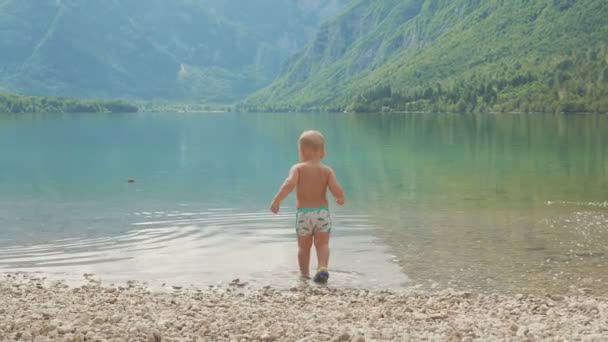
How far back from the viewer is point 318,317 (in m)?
14.0

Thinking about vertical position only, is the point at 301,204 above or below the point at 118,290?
above

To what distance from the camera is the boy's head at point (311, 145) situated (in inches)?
692

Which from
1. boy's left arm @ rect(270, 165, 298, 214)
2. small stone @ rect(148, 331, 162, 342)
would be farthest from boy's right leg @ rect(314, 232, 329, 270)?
small stone @ rect(148, 331, 162, 342)

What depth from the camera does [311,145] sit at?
17641mm

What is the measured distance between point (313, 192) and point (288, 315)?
13.6 ft

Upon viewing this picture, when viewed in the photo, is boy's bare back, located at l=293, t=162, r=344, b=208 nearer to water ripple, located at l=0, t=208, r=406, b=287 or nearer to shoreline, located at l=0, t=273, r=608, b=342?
shoreline, located at l=0, t=273, r=608, b=342

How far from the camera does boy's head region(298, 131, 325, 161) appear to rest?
1758cm

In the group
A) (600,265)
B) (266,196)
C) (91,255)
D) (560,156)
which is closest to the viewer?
(600,265)

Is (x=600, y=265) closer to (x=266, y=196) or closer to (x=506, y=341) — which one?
(x=506, y=341)

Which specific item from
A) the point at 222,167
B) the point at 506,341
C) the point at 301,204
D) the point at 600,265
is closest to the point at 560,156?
the point at 222,167

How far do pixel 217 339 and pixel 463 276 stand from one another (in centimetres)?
831

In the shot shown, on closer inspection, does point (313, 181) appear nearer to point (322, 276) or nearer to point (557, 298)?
point (322, 276)

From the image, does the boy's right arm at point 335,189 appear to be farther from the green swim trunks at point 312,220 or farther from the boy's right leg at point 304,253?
the boy's right leg at point 304,253

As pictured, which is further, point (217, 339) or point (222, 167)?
point (222, 167)
